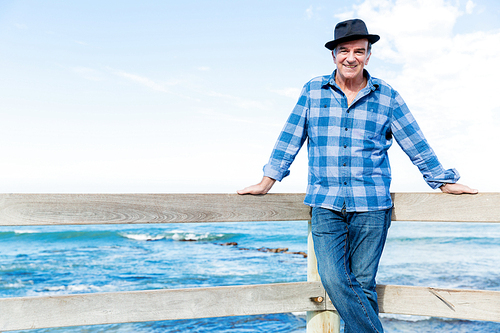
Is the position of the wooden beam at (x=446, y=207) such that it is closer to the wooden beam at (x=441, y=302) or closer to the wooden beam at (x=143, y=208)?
the wooden beam at (x=441, y=302)

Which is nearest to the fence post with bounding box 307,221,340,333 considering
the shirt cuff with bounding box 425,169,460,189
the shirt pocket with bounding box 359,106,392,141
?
the shirt pocket with bounding box 359,106,392,141

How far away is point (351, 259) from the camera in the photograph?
1.92 metres

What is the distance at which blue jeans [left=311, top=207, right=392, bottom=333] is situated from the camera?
1.80 meters

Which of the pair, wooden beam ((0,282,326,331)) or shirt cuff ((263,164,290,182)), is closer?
wooden beam ((0,282,326,331))

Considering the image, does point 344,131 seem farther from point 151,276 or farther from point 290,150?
point 151,276

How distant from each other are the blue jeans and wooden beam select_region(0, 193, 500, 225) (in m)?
0.17

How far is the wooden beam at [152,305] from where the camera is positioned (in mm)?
1709

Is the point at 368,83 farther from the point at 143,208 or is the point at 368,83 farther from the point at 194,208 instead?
the point at 143,208

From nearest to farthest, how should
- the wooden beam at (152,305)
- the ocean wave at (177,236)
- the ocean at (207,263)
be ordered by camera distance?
the wooden beam at (152,305)
the ocean at (207,263)
the ocean wave at (177,236)

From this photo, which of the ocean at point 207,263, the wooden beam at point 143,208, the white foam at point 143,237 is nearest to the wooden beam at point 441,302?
the wooden beam at point 143,208

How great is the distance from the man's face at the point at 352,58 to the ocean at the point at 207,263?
3181 millimetres

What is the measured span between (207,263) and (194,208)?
7.89 m

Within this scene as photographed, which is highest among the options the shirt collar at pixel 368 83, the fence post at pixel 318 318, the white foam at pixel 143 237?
the shirt collar at pixel 368 83

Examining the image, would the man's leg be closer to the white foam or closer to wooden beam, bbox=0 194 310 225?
wooden beam, bbox=0 194 310 225
